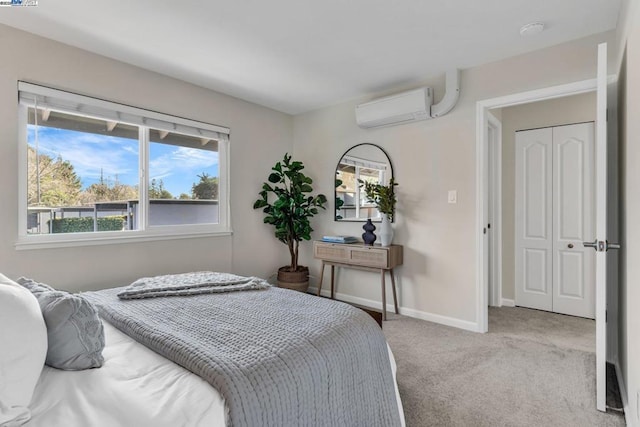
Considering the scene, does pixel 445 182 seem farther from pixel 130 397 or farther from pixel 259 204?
pixel 130 397

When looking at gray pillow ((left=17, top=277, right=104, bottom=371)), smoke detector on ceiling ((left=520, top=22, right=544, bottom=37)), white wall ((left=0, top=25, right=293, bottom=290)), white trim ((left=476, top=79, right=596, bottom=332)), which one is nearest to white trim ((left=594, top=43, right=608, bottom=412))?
smoke detector on ceiling ((left=520, top=22, right=544, bottom=37))

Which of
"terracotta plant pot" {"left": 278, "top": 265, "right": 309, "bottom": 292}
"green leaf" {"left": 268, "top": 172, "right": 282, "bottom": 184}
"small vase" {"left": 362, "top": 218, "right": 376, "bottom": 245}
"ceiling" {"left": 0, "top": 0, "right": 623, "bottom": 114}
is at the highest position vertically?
"ceiling" {"left": 0, "top": 0, "right": 623, "bottom": 114}

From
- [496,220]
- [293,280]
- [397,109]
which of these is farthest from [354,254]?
[496,220]

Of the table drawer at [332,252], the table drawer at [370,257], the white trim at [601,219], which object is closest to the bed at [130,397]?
the white trim at [601,219]

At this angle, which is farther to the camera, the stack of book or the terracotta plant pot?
the terracotta plant pot

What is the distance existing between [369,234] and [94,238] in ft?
8.28

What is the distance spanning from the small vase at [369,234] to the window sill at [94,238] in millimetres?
1661

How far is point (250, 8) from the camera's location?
2.12 meters

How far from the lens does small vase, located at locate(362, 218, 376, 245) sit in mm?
3518

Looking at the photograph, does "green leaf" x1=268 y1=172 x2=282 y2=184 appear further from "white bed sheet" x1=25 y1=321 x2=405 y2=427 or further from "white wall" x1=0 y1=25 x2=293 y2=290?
"white bed sheet" x1=25 y1=321 x2=405 y2=427

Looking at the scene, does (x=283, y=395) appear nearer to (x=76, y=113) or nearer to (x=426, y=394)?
(x=426, y=394)

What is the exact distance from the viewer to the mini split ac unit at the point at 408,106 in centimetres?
309

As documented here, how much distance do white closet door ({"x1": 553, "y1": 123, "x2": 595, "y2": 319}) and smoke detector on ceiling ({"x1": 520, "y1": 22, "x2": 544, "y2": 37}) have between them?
1.63m

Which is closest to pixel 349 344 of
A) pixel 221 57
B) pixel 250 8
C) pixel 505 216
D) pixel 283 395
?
pixel 283 395
